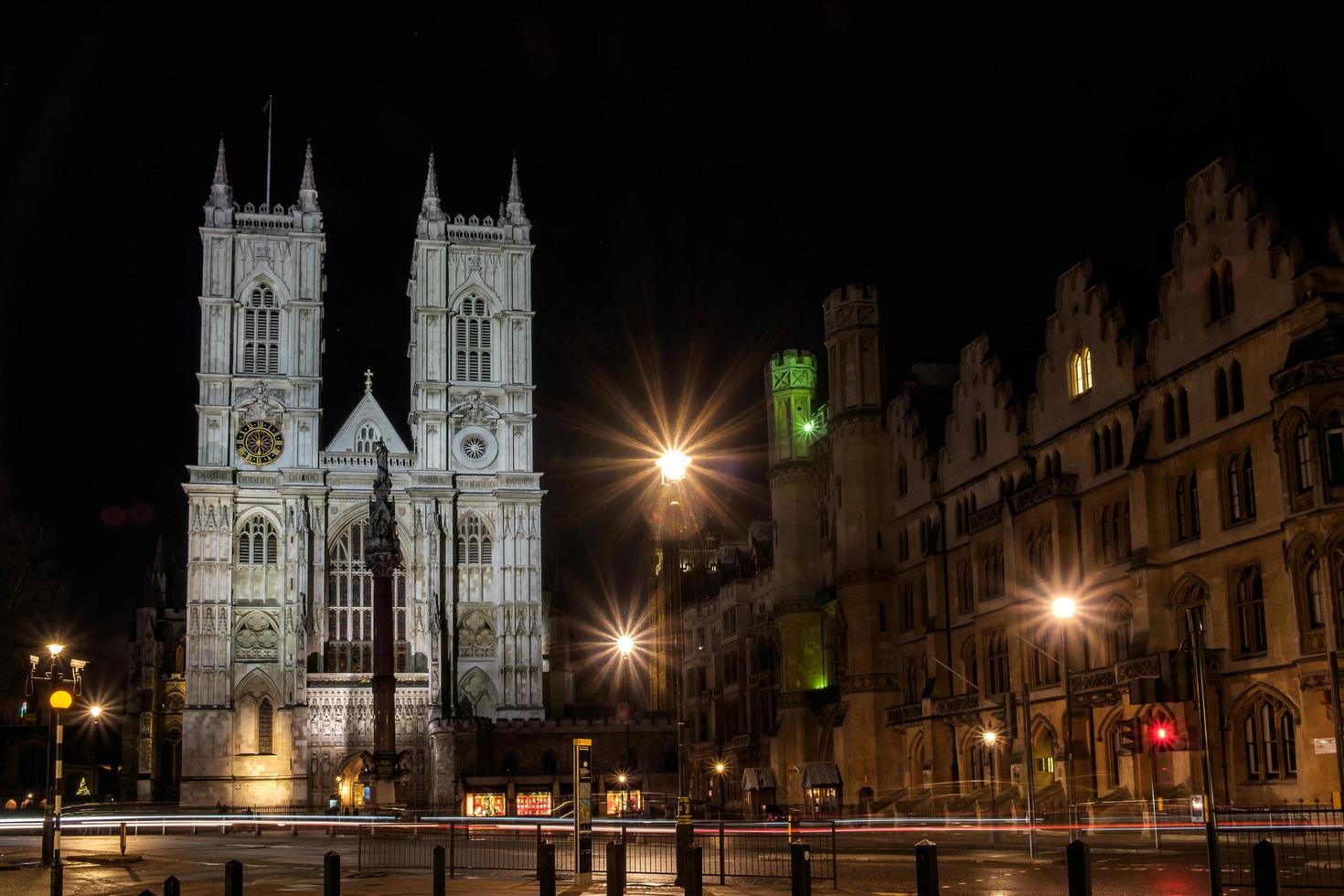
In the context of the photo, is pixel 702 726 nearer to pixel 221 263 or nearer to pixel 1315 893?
pixel 221 263

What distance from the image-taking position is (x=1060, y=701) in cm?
4503

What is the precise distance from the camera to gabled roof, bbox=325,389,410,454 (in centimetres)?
9644

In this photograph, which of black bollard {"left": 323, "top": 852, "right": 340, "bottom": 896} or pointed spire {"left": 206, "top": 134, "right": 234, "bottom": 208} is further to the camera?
pointed spire {"left": 206, "top": 134, "right": 234, "bottom": 208}

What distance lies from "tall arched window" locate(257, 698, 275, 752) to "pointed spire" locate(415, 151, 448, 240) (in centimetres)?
2942

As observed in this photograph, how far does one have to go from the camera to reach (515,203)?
101 meters

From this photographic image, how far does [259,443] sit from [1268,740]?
68.4m

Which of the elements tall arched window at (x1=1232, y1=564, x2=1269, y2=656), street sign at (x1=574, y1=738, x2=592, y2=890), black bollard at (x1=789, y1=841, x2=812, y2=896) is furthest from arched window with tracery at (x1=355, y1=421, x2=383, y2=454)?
black bollard at (x1=789, y1=841, x2=812, y2=896)

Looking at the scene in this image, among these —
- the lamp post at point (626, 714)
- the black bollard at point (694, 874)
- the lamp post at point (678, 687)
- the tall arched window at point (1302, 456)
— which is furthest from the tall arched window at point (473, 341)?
the black bollard at point (694, 874)

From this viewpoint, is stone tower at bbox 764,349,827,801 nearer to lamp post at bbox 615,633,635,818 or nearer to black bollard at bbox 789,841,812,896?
lamp post at bbox 615,633,635,818

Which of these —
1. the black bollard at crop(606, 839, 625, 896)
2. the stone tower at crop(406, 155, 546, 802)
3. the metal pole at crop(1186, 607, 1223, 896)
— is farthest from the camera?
the stone tower at crop(406, 155, 546, 802)

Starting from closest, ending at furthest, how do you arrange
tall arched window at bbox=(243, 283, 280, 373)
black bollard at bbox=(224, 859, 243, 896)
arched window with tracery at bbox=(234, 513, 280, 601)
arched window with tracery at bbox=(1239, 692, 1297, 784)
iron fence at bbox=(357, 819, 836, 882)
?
1. black bollard at bbox=(224, 859, 243, 896)
2. iron fence at bbox=(357, 819, 836, 882)
3. arched window with tracery at bbox=(1239, 692, 1297, 784)
4. arched window with tracery at bbox=(234, 513, 280, 601)
5. tall arched window at bbox=(243, 283, 280, 373)

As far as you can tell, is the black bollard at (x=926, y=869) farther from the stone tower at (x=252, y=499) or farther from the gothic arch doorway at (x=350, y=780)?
the stone tower at (x=252, y=499)

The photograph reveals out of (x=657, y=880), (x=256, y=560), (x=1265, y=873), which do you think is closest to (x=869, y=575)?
(x=657, y=880)

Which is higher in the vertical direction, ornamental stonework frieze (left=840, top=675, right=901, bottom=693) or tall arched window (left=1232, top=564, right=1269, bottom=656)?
tall arched window (left=1232, top=564, right=1269, bottom=656)
